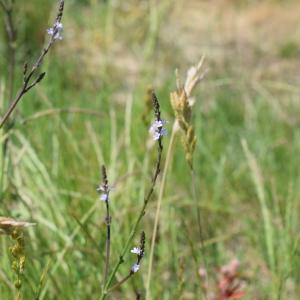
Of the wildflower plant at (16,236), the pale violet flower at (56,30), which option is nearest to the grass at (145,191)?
the wildflower plant at (16,236)

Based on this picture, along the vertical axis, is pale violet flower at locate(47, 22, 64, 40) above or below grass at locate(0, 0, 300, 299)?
below

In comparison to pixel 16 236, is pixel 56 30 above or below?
above

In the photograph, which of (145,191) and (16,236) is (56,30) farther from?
(145,191)

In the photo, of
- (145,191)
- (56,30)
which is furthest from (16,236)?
(145,191)

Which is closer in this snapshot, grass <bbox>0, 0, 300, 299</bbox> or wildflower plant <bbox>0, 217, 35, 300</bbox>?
wildflower plant <bbox>0, 217, 35, 300</bbox>

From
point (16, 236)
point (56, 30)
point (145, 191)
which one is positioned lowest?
point (16, 236)

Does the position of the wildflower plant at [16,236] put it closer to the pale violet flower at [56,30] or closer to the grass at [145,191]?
the grass at [145,191]

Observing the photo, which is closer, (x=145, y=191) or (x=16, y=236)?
(x=16, y=236)

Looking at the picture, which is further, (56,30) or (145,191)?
(145,191)

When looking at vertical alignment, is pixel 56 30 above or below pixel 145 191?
below

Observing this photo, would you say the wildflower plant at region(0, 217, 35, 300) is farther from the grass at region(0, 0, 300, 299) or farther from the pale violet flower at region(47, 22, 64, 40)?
the pale violet flower at region(47, 22, 64, 40)

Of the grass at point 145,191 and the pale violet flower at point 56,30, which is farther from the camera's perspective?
the grass at point 145,191

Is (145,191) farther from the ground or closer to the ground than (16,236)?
farther from the ground

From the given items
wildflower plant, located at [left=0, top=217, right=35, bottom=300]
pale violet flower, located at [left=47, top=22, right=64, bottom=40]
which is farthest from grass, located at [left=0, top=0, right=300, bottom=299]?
pale violet flower, located at [left=47, top=22, right=64, bottom=40]
